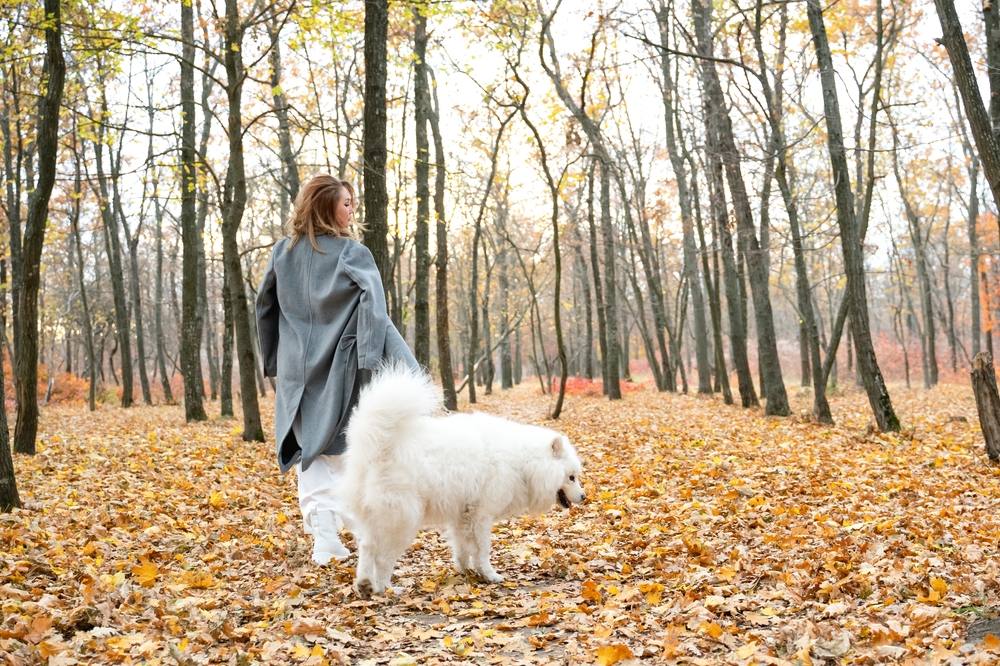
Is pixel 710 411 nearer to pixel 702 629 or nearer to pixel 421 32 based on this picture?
pixel 421 32

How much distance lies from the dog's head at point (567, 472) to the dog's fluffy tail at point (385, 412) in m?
1.01

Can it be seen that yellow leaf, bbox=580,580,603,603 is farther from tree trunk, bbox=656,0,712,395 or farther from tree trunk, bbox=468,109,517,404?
tree trunk, bbox=656,0,712,395

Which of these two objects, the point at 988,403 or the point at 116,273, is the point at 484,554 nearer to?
the point at 988,403

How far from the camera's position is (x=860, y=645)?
3.12 meters

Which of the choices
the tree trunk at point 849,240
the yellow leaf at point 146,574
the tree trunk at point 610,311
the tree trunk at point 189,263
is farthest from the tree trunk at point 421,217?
the yellow leaf at point 146,574

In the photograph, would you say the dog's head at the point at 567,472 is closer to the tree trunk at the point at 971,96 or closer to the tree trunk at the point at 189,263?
the tree trunk at the point at 971,96

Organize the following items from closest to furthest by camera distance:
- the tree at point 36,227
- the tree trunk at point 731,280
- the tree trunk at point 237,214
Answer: the tree at point 36,227 → the tree trunk at point 237,214 → the tree trunk at point 731,280

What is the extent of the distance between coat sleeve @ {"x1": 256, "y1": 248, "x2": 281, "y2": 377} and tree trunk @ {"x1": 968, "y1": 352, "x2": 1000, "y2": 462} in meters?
7.12

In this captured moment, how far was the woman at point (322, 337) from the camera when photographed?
186 inches

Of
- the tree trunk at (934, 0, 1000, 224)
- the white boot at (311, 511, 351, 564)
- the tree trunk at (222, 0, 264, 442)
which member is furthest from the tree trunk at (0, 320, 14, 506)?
the tree trunk at (934, 0, 1000, 224)

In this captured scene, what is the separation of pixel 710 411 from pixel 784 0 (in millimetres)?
9740

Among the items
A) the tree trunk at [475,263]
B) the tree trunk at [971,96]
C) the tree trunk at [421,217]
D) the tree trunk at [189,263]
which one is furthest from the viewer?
the tree trunk at [475,263]

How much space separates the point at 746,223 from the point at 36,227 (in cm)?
1214

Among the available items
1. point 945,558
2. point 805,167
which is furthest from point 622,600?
point 805,167
